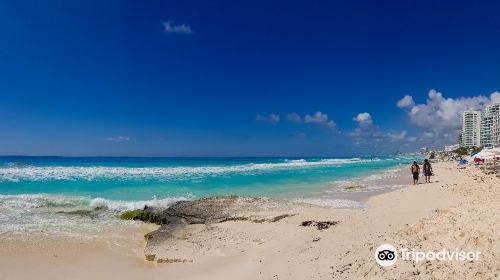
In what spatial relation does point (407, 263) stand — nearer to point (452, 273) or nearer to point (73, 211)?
A: point (452, 273)

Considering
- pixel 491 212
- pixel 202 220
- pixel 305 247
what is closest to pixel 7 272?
pixel 202 220

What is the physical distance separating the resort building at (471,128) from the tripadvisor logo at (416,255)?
19999 centimetres

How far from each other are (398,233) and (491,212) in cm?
196

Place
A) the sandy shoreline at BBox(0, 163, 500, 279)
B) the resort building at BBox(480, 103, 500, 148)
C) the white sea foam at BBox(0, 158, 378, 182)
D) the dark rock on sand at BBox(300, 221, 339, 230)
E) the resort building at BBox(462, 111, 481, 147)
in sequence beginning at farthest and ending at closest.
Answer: the resort building at BBox(462, 111, 481, 147)
the resort building at BBox(480, 103, 500, 148)
the white sea foam at BBox(0, 158, 378, 182)
the dark rock on sand at BBox(300, 221, 339, 230)
the sandy shoreline at BBox(0, 163, 500, 279)

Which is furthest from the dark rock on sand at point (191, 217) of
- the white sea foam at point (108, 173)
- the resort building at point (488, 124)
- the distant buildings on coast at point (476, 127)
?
the distant buildings on coast at point (476, 127)

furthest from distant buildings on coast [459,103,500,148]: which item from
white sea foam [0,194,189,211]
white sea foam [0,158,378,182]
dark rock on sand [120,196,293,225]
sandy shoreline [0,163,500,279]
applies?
sandy shoreline [0,163,500,279]

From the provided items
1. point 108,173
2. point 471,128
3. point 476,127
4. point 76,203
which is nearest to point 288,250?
point 76,203

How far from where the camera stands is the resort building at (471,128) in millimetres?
180575

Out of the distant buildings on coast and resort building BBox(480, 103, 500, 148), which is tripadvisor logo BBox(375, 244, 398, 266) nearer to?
resort building BBox(480, 103, 500, 148)

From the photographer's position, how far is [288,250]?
898 cm

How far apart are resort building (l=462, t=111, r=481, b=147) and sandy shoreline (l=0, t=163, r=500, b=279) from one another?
19722 cm

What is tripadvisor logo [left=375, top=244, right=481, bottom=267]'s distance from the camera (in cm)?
603

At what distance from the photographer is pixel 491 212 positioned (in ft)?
25.4

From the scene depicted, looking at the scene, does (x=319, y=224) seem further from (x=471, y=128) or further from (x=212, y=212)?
(x=471, y=128)
